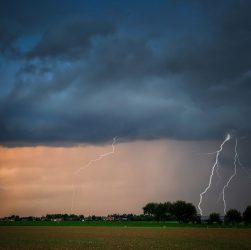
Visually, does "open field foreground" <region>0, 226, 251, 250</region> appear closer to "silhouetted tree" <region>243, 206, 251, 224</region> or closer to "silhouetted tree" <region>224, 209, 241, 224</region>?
"silhouetted tree" <region>243, 206, 251, 224</region>

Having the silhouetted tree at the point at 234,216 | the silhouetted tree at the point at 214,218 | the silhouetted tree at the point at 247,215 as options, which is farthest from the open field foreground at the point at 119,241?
the silhouetted tree at the point at 234,216

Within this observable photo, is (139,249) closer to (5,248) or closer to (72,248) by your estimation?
(72,248)

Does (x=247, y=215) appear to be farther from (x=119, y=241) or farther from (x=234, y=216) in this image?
Answer: (x=119, y=241)

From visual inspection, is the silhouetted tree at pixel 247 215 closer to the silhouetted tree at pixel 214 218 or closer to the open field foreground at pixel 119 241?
the silhouetted tree at pixel 214 218

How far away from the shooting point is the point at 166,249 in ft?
115

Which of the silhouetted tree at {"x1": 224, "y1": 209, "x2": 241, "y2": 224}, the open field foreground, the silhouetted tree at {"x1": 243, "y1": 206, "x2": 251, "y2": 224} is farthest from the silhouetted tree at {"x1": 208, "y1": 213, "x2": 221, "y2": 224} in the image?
the open field foreground

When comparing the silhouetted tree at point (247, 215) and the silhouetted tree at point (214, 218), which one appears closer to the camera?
the silhouetted tree at point (214, 218)

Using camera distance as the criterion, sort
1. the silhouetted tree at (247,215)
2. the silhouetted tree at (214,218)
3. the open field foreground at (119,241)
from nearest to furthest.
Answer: the open field foreground at (119,241) → the silhouetted tree at (214,218) → the silhouetted tree at (247,215)

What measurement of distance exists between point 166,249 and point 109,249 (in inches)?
178

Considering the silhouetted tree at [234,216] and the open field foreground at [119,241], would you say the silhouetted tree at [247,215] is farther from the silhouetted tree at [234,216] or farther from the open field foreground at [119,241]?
the open field foreground at [119,241]

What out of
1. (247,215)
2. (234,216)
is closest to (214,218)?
(234,216)

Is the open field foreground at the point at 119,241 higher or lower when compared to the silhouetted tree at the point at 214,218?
lower

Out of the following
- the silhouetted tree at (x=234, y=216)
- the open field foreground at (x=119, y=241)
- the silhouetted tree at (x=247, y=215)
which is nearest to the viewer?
the open field foreground at (x=119, y=241)

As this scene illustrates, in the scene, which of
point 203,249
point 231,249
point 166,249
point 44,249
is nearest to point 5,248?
point 44,249
